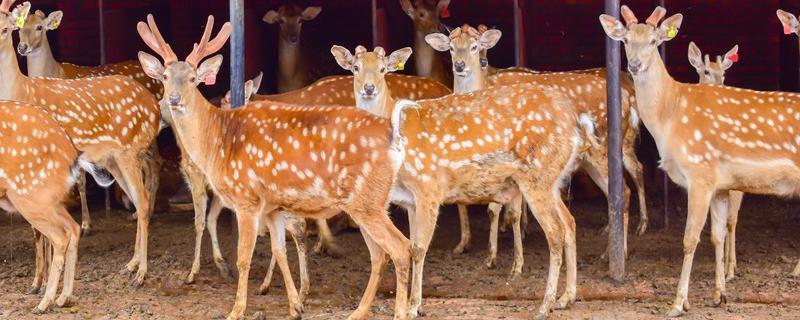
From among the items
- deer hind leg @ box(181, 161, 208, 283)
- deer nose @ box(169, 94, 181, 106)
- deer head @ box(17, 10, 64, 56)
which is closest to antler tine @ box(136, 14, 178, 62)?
deer nose @ box(169, 94, 181, 106)

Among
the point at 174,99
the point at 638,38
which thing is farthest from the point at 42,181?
the point at 638,38

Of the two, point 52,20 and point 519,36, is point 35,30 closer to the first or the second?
point 52,20

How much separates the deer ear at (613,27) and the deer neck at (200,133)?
244 centimetres

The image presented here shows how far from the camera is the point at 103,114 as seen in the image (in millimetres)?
10328

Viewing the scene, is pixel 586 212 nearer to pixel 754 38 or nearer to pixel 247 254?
→ pixel 754 38

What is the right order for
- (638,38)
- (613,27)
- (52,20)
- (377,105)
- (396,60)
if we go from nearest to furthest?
(638,38)
(613,27)
(377,105)
(396,60)
(52,20)

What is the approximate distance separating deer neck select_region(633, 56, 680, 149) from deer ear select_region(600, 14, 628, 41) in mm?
274

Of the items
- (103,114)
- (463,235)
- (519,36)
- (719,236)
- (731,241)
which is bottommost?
(463,235)

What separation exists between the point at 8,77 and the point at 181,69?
5.72ft

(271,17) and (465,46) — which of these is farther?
(271,17)

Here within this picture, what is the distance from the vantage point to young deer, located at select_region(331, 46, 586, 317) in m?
8.91

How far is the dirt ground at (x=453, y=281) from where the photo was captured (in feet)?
30.0

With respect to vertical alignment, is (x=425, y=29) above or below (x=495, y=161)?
above

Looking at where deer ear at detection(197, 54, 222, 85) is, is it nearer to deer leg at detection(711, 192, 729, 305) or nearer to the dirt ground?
the dirt ground
